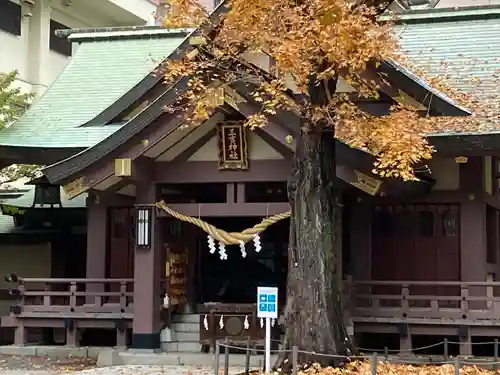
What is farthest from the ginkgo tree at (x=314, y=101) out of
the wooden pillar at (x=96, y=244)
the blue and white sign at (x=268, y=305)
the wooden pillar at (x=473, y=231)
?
the wooden pillar at (x=96, y=244)

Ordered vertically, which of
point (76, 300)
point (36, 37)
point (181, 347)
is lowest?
point (181, 347)

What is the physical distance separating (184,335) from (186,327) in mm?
349

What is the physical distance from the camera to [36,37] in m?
36.0

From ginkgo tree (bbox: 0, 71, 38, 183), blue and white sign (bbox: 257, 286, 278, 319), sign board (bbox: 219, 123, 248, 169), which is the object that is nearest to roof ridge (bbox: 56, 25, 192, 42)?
ginkgo tree (bbox: 0, 71, 38, 183)

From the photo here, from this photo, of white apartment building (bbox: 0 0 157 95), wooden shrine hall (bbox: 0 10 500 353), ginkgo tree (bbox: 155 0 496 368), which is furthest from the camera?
white apartment building (bbox: 0 0 157 95)

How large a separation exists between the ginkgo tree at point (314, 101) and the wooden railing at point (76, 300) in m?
5.08

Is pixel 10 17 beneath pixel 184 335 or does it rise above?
above

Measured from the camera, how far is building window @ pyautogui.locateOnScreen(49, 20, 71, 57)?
37503 mm

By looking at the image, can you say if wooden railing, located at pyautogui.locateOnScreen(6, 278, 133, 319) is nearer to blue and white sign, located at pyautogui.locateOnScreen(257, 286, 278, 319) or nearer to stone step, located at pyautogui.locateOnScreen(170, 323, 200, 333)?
stone step, located at pyautogui.locateOnScreen(170, 323, 200, 333)

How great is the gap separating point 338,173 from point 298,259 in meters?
2.86

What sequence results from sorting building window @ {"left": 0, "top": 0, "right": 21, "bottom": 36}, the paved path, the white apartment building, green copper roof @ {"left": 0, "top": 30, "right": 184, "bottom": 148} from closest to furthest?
1. the paved path
2. green copper roof @ {"left": 0, "top": 30, "right": 184, "bottom": 148}
3. building window @ {"left": 0, "top": 0, "right": 21, "bottom": 36}
4. the white apartment building

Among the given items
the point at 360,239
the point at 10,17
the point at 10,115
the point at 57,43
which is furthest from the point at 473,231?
the point at 57,43

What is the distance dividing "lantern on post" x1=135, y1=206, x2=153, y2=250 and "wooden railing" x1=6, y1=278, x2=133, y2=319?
1226 mm

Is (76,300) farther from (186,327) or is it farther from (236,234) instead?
(236,234)
